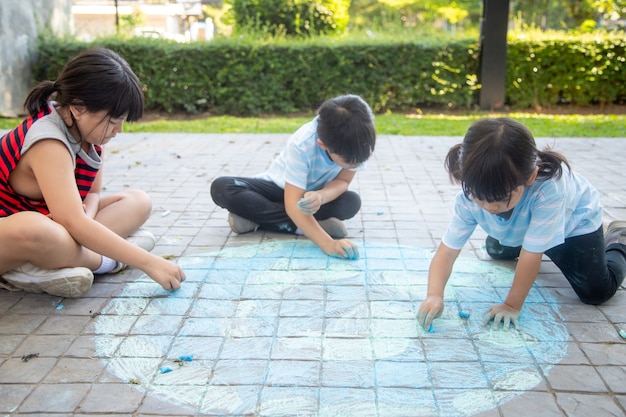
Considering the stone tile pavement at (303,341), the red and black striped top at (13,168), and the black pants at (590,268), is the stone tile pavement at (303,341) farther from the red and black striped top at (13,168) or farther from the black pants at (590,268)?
the red and black striped top at (13,168)

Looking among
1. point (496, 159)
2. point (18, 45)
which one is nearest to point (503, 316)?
point (496, 159)

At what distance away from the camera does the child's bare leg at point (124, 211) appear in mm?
3000

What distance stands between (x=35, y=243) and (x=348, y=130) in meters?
1.41

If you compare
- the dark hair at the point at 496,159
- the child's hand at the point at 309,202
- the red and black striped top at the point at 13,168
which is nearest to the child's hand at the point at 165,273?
the red and black striped top at the point at 13,168

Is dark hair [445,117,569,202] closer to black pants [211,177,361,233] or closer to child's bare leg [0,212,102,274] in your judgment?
black pants [211,177,361,233]

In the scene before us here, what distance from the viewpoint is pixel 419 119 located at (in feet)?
28.9

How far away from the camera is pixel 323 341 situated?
2244 mm

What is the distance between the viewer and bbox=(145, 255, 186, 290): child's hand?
8.31 ft

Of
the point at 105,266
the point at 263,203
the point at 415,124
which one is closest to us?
the point at 105,266

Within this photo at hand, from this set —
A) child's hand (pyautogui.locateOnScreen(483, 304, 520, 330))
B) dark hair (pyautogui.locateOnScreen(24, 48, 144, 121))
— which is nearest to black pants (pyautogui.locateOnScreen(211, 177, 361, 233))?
dark hair (pyautogui.locateOnScreen(24, 48, 144, 121))

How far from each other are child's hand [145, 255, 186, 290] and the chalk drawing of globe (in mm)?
73

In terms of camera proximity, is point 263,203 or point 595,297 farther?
point 263,203

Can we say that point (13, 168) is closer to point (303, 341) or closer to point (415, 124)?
point (303, 341)

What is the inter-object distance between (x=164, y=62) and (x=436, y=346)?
7.91 m
